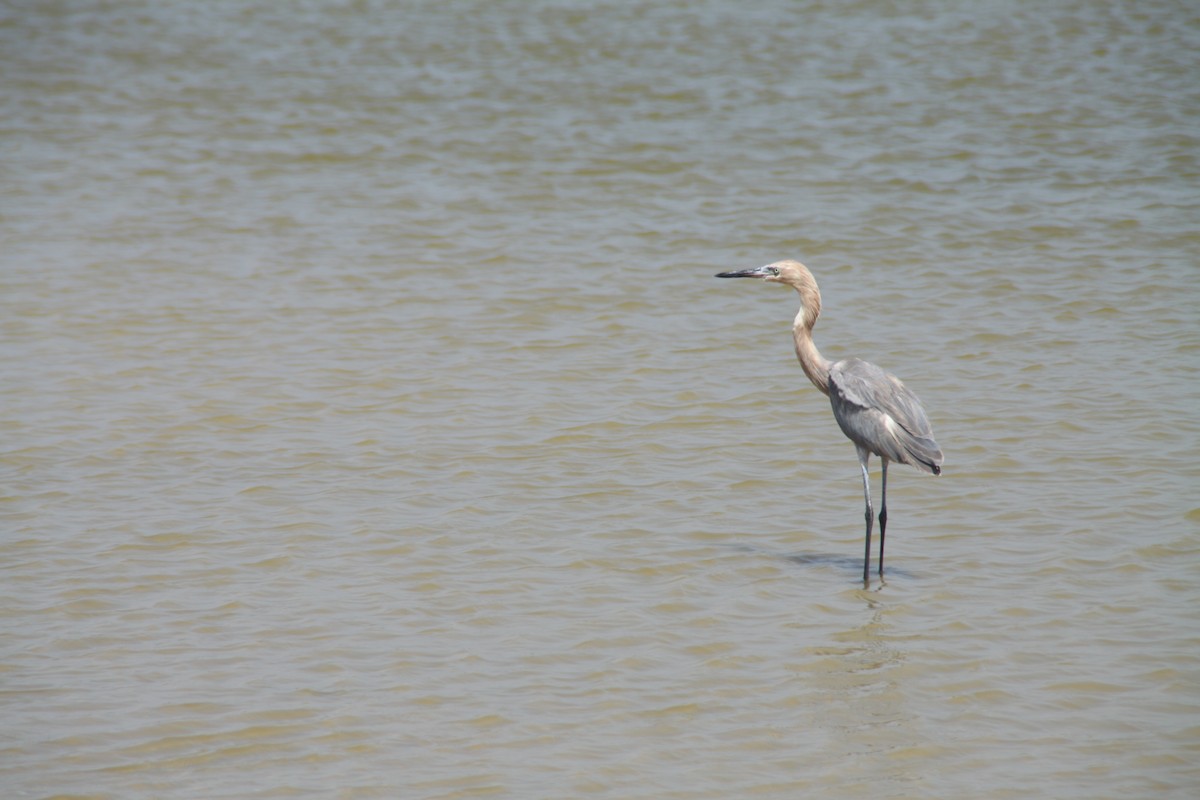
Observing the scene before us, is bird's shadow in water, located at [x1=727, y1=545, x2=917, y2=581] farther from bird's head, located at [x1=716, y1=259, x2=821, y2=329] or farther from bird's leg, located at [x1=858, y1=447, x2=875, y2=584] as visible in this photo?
bird's head, located at [x1=716, y1=259, x2=821, y2=329]

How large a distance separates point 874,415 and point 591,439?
2.12 meters

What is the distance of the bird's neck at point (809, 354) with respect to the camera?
6.89 meters

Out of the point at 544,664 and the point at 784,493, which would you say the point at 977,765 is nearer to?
the point at 544,664

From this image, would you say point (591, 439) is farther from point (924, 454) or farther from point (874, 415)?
point (924, 454)

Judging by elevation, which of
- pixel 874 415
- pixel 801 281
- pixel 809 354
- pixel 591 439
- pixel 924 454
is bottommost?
pixel 591 439

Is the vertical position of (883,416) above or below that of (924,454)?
above

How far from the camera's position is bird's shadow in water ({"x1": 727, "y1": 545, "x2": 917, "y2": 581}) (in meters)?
6.38

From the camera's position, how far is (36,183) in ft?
45.2

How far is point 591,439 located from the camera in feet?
26.6

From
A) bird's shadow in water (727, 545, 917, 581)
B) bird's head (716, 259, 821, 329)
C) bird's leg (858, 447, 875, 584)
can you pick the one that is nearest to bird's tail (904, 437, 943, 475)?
bird's leg (858, 447, 875, 584)

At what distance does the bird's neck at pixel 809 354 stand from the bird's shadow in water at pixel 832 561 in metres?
0.80

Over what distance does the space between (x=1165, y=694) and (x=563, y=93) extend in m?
13.1

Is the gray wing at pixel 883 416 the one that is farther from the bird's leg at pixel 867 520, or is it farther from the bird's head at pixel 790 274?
the bird's head at pixel 790 274

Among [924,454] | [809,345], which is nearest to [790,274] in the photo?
[809,345]
